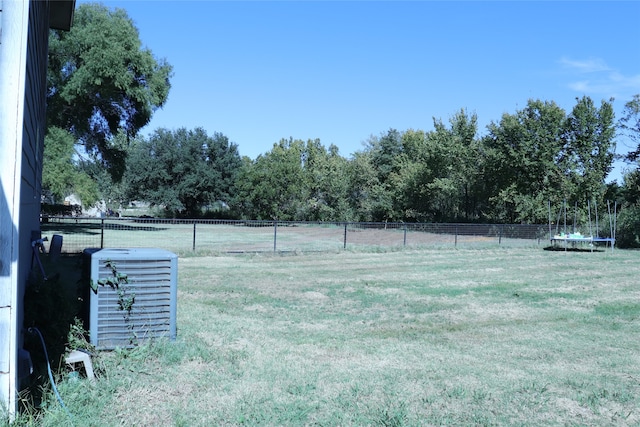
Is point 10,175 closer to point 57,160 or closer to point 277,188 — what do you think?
point 57,160

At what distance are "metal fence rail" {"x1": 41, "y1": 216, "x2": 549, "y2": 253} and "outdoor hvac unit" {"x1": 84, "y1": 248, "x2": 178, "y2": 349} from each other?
32.0 feet

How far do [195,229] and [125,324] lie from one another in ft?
38.5

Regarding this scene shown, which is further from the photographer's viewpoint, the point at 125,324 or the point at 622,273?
the point at 622,273

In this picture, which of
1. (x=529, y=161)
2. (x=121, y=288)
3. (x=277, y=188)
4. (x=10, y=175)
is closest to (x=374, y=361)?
(x=121, y=288)

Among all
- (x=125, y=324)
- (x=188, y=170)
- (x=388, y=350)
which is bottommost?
(x=388, y=350)

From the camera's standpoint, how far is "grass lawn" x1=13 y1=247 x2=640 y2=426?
152 inches

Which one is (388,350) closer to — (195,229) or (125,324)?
(125,324)

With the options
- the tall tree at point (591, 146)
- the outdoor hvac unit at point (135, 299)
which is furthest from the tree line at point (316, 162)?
the outdoor hvac unit at point (135, 299)

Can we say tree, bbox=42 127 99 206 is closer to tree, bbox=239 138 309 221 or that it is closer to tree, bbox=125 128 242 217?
tree, bbox=239 138 309 221

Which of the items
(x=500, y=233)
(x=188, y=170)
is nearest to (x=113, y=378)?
(x=500, y=233)

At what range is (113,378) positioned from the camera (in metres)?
4.19

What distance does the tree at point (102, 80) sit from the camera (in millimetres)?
24391

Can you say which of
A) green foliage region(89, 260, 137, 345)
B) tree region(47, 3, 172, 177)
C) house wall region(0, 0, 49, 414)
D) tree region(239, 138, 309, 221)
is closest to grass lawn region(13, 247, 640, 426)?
green foliage region(89, 260, 137, 345)

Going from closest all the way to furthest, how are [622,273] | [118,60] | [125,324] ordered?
1. [125,324]
2. [622,273]
3. [118,60]
